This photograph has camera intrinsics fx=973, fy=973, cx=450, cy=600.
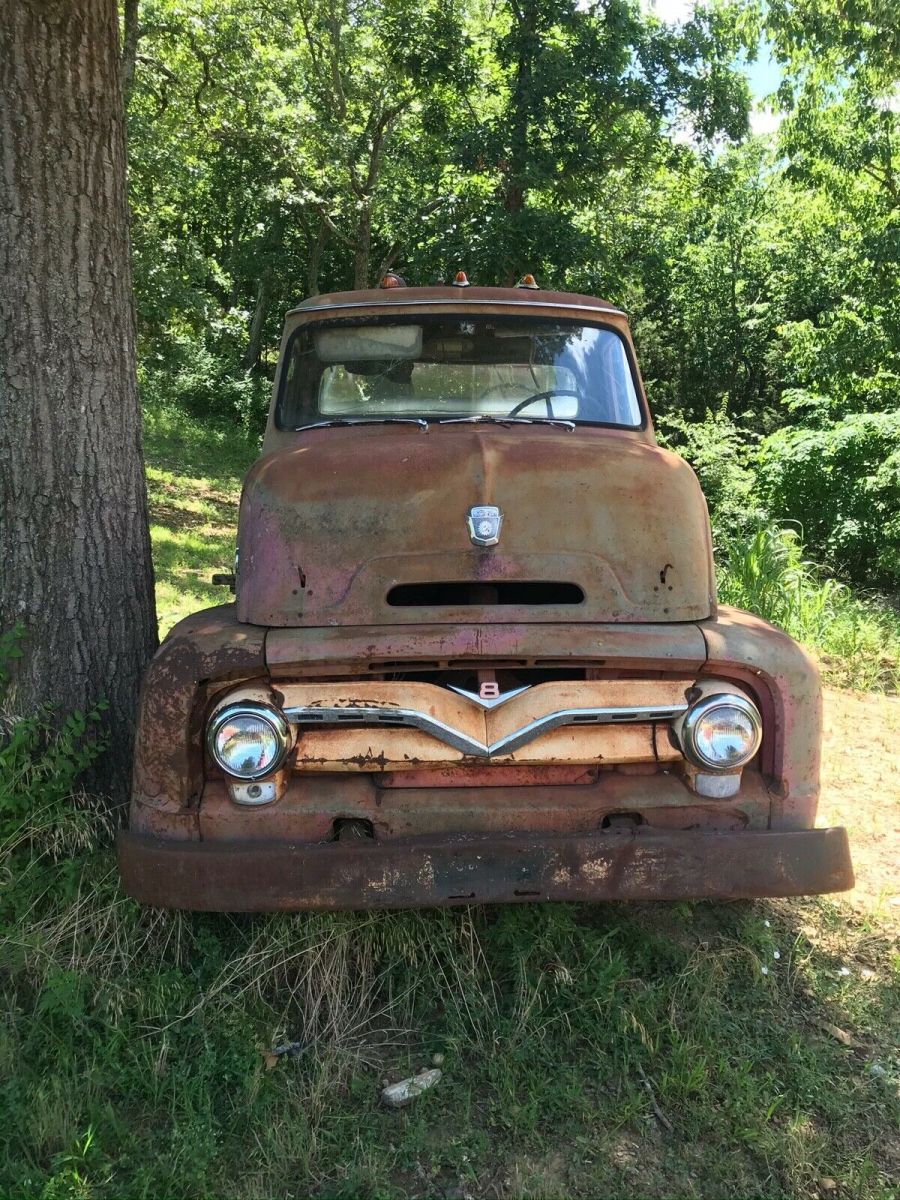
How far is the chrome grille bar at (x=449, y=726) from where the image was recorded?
2.71 m

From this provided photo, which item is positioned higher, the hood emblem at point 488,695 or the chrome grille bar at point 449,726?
the hood emblem at point 488,695

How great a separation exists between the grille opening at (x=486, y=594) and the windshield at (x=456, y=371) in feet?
3.63

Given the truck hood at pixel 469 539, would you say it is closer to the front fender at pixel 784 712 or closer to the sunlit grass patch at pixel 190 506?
the front fender at pixel 784 712

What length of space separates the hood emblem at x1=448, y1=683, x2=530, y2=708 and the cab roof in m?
2.03

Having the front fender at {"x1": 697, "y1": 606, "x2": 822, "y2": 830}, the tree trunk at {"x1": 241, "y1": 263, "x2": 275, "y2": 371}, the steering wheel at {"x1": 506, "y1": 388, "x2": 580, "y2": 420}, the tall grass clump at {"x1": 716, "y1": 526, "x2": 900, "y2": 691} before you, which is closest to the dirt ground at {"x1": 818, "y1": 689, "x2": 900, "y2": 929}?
the tall grass clump at {"x1": 716, "y1": 526, "x2": 900, "y2": 691}

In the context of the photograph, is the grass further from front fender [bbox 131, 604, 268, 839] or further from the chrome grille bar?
the chrome grille bar

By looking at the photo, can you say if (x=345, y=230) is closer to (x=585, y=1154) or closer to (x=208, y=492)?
(x=208, y=492)

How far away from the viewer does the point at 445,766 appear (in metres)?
2.80

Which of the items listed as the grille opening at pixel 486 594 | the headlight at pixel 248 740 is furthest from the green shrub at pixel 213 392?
the headlight at pixel 248 740

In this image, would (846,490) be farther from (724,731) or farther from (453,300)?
(724,731)

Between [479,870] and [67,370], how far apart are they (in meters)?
2.32

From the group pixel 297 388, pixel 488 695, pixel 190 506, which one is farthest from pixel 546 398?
pixel 190 506

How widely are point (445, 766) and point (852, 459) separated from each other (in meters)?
10.8

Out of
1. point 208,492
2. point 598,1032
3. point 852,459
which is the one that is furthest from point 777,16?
point 208,492
